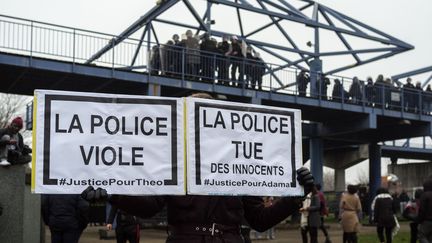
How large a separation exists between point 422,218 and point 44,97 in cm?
898

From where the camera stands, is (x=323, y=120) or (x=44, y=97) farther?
(x=323, y=120)

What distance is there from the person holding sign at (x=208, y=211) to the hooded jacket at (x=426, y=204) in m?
7.66

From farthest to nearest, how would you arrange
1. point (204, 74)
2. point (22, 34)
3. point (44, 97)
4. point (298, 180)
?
point (204, 74)
point (22, 34)
point (298, 180)
point (44, 97)

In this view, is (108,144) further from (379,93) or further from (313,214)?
(379,93)

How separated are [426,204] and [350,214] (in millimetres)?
3575

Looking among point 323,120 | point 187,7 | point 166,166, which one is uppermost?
point 187,7

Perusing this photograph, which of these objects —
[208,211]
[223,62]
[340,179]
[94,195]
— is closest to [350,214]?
[223,62]

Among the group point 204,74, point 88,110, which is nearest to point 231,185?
point 88,110

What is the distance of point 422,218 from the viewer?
39.1 ft

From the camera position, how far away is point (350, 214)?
50.0ft

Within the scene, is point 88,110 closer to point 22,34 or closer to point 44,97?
point 44,97

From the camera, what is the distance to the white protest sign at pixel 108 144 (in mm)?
4402

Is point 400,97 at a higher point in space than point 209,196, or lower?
higher

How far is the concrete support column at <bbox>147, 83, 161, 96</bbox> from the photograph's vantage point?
69.8 ft
